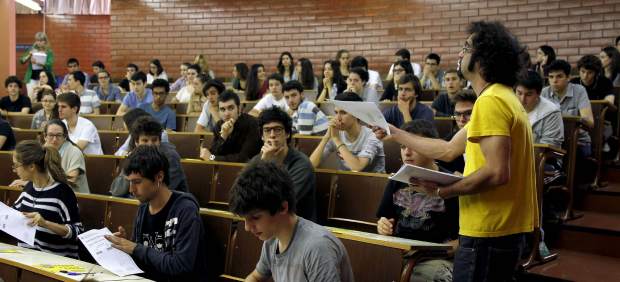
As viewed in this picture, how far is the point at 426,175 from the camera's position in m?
1.94

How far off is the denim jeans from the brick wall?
438 inches

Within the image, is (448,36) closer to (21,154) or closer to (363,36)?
(363,36)

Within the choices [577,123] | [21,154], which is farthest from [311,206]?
[577,123]

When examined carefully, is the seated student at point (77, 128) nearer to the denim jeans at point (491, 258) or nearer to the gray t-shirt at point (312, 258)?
the gray t-shirt at point (312, 258)

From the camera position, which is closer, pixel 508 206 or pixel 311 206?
pixel 508 206

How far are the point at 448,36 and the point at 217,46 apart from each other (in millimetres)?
3520

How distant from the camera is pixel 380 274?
2555 mm

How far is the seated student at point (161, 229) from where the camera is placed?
275 centimetres

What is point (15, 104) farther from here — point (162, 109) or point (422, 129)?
point (422, 129)

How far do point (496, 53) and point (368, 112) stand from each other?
46cm

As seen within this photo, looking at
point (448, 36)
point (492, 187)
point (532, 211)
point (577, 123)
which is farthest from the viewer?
point (448, 36)

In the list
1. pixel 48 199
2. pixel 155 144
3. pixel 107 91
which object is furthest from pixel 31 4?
pixel 48 199

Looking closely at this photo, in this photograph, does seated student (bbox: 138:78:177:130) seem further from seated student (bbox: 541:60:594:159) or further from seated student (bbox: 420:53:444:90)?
seated student (bbox: 541:60:594:159)

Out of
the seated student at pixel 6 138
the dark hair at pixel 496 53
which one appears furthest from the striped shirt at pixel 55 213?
the seated student at pixel 6 138
